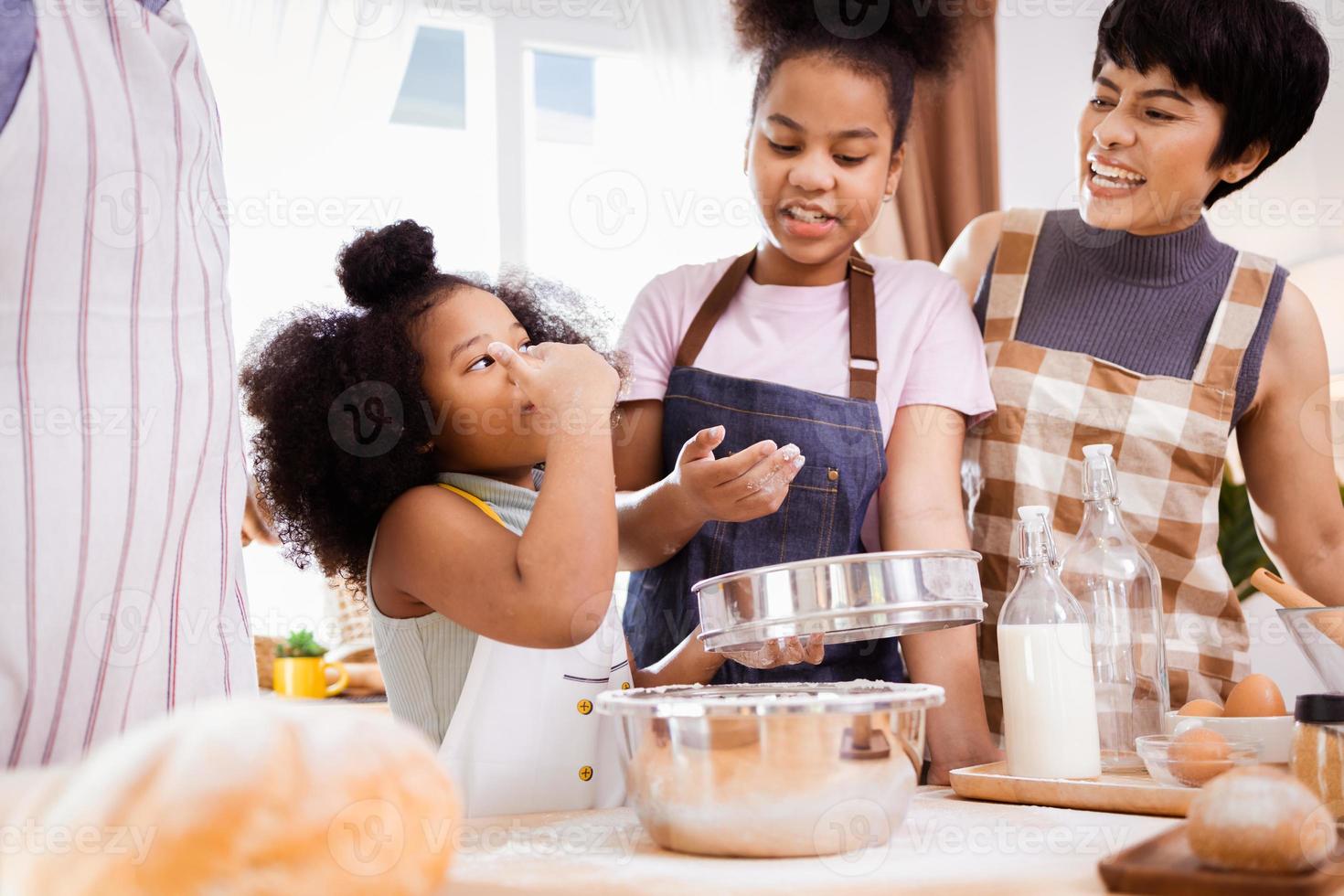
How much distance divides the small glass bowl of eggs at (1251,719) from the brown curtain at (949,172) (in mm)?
2003

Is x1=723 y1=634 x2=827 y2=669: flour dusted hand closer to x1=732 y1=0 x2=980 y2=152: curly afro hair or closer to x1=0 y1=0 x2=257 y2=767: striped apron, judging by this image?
x1=0 y1=0 x2=257 y2=767: striped apron

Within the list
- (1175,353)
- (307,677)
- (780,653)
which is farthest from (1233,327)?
(307,677)

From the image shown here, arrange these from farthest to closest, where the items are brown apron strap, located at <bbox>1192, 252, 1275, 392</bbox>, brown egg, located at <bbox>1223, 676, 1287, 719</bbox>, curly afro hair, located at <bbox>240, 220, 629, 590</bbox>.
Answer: brown apron strap, located at <bbox>1192, 252, 1275, 392</bbox> < curly afro hair, located at <bbox>240, 220, 629, 590</bbox> < brown egg, located at <bbox>1223, 676, 1287, 719</bbox>

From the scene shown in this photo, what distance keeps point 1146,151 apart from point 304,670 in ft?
6.52

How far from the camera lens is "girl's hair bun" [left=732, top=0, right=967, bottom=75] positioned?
4.54 feet

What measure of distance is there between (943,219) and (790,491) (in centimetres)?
186

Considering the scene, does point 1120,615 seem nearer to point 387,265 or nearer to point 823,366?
point 823,366

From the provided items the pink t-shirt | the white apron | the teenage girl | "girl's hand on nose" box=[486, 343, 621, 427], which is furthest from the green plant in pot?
"girl's hand on nose" box=[486, 343, 621, 427]

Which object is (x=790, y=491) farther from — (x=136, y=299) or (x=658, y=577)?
(x=136, y=299)

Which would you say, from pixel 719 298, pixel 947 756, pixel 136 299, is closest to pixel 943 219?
pixel 719 298

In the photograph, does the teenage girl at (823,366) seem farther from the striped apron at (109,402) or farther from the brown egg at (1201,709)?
the striped apron at (109,402)

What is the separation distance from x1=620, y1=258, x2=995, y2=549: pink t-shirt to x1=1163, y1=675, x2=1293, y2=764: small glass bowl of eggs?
0.44 metres

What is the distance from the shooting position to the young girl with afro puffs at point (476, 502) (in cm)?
98

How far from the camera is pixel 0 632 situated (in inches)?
27.5
